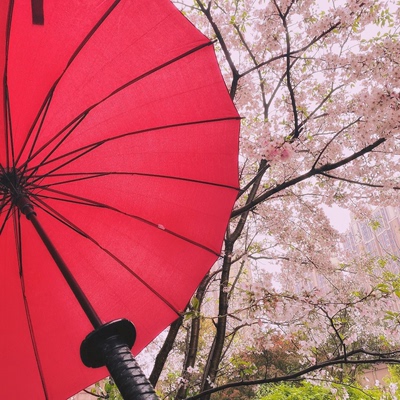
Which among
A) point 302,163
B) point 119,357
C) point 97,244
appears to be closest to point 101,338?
point 119,357

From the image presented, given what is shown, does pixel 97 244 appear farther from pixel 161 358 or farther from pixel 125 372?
pixel 161 358

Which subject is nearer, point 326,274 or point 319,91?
point 319,91

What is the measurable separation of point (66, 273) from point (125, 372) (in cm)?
60

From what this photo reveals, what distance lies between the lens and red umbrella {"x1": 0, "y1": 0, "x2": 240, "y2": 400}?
1.75 metres

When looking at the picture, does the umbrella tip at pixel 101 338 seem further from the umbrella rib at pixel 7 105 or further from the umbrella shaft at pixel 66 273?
the umbrella rib at pixel 7 105

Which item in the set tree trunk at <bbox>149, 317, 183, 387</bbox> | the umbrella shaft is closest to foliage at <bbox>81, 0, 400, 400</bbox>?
tree trunk at <bbox>149, 317, 183, 387</bbox>

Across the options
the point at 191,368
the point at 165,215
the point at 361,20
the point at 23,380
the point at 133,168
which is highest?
the point at 361,20

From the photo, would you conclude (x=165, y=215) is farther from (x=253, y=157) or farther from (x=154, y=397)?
(x=253, y=157)

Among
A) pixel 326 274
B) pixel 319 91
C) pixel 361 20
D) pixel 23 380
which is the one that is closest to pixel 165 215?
pixel 23 380

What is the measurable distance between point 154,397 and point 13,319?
1.54 m

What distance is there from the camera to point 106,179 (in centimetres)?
219

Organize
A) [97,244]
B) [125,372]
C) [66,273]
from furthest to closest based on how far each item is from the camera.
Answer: [97,244], [66,273], [125,372]

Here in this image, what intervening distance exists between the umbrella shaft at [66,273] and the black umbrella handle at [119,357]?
0.14 metres

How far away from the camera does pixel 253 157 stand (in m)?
3.99
